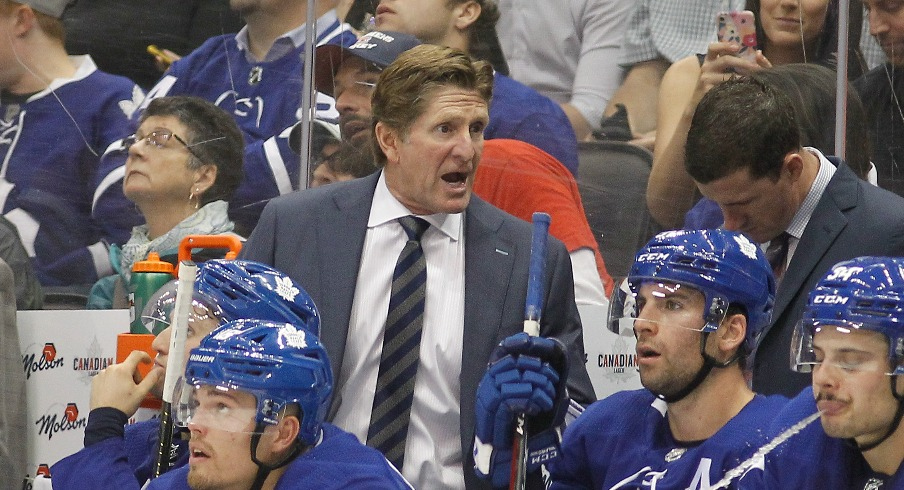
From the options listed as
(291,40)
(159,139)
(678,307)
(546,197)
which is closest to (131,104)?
(159,139)

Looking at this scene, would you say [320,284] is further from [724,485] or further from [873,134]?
[873,134]

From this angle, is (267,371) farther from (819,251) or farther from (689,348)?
(819,251)

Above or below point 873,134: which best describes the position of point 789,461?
below

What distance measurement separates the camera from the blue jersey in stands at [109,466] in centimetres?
282

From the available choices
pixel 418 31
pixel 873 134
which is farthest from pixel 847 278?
pixel 418 31

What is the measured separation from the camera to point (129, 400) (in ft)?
9.82

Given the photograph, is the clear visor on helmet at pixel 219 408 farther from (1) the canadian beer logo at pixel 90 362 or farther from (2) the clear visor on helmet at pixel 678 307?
(1) the canadian beer logo at pixel 90 362

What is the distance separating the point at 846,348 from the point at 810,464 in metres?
0.22

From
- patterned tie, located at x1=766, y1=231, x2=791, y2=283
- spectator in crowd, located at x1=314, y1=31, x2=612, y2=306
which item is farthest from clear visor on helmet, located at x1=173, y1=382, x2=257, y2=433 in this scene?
spectator in crowd, located at x1=314, y1=31, x2=612, y2=306

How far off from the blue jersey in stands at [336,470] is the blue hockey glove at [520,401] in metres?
0.18

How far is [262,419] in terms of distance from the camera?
7.98ft

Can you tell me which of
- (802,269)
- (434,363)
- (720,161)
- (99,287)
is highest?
→ (720,161)

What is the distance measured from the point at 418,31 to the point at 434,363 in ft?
5.49

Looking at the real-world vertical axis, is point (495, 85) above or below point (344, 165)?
above
